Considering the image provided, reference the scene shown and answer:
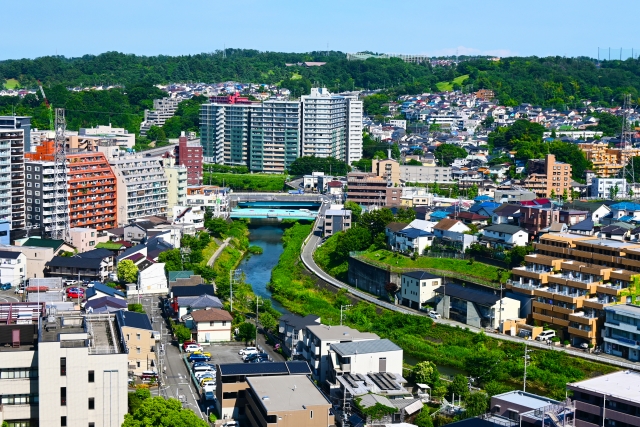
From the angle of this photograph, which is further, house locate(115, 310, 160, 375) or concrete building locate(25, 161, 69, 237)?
concrete building locate(25, 161, 69, 237)

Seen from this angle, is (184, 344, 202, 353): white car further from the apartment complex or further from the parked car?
the apartment complex

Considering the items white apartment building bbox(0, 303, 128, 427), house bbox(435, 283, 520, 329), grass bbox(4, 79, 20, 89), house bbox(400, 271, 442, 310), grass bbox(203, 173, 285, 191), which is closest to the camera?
white apartment building bbox(0, 303, 128, 427)

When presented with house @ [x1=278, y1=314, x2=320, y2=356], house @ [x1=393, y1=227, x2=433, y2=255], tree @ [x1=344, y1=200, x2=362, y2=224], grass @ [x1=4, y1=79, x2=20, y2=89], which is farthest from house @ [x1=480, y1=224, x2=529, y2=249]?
grass @ [x1=4, y1=79, x2=20, y2=89]

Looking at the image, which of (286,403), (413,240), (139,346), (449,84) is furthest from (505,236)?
(449,84)

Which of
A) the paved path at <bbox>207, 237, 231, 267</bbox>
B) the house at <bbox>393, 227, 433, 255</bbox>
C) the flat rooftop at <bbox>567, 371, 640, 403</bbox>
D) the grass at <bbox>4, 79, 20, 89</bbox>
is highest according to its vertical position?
the grass at <bbox>4, 79, 20, 89</bbox>

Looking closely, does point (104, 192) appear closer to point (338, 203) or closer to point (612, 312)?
point (338, 203)

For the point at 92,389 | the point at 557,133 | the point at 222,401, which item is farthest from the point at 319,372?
the point at 557,133
